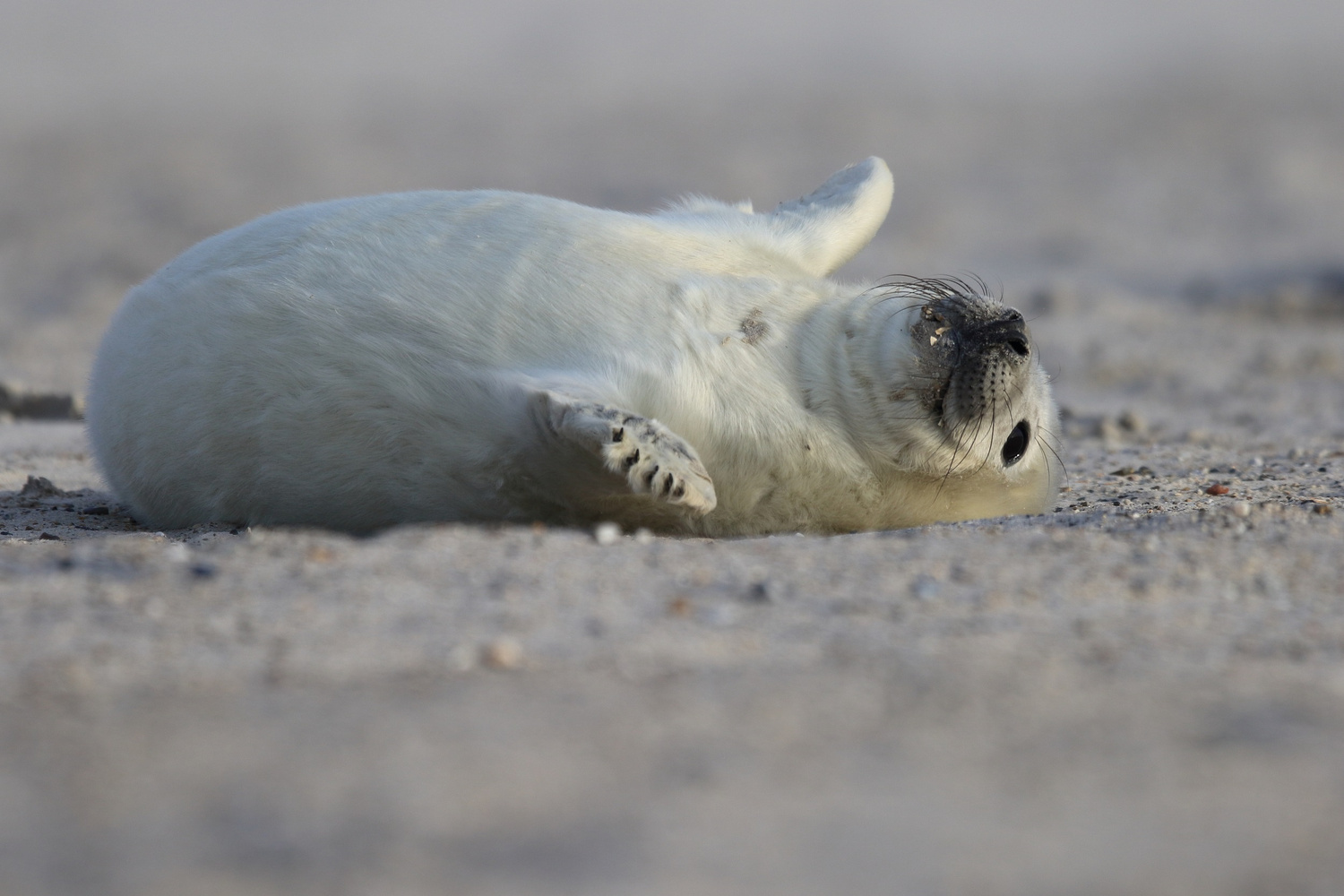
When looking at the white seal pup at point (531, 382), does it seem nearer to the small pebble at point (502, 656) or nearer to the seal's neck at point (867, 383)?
the seal's neck at point (867, 383)

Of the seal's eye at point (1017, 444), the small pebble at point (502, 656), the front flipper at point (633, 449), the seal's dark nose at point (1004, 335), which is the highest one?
the seal's dark nose at point (1004, 335)

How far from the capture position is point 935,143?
14312 millimetres

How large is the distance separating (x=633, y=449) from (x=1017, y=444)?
1228mm

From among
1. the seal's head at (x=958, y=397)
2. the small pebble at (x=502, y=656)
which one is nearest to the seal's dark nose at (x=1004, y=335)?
the seal's head at (x=958, y=397)

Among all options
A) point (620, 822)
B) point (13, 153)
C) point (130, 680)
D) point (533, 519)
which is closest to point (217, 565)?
point (130, 680)

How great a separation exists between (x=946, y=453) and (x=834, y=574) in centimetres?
98

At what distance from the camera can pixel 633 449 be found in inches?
113

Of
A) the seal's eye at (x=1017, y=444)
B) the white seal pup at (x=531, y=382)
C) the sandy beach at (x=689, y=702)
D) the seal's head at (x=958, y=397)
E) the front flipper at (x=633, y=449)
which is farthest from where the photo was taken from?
the seal's eye at (x=1017, y=444)

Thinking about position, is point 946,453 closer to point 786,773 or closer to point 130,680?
point 786,773

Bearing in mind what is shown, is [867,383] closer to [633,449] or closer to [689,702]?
[633,449]

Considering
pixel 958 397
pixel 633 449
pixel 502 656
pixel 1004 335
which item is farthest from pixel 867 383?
pixel 502 656

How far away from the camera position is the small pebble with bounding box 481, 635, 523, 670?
81.2 inches

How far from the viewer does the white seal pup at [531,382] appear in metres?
3.15

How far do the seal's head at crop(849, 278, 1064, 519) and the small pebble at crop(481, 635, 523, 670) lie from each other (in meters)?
1.56
